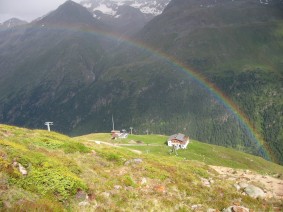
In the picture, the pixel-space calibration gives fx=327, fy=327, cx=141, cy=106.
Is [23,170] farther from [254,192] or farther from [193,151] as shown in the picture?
[193,151]

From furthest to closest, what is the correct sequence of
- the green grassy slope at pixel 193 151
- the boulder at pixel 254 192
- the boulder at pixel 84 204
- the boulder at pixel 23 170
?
the green grassy slope at pixel 193 151, the boulder at pixel 254 192, the boulder at pixel 23 170, the boulder at pixel 84 204

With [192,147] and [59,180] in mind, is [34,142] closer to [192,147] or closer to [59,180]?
[59,180]

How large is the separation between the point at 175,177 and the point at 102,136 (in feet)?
447

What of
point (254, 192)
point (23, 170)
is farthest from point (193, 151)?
point (23, 170)

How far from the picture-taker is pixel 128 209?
19922 millimetres

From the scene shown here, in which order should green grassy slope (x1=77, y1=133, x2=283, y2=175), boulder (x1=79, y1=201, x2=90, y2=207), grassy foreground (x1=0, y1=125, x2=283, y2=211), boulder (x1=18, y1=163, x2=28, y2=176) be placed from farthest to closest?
green grassy slope (x1=77, y1=133, x2=283, y2=175) → boulder (x1=18, y1=163, x2=28, y2=176) → boulder (x1=79, y1=201, x2=90, y2=207) → grassy foreground (x1=0, y1=125, x2=283, y2=211)

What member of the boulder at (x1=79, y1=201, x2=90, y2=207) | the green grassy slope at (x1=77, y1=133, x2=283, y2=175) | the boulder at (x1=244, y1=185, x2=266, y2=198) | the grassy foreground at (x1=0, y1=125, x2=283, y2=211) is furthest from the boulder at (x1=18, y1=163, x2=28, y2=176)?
the green grassy slope at (x1=77, y1=133, x2=283, y2=175)

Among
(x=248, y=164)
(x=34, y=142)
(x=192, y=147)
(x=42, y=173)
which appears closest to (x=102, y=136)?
(x=192, y=147)

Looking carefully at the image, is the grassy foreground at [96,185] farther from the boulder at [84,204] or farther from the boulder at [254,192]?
the boulder at [254,192]

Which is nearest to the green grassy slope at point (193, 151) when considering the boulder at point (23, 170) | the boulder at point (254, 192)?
the boulder at point (254, 192)

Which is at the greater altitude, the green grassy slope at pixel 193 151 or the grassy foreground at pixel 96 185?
the grassy foreground at pixel 96 185

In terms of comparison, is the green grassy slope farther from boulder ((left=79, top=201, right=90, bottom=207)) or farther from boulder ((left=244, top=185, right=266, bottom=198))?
boulder ((left=79, top=201, right=90, bottom=207))

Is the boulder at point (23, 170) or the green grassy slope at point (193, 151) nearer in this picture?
the boulder at point (23, 170)

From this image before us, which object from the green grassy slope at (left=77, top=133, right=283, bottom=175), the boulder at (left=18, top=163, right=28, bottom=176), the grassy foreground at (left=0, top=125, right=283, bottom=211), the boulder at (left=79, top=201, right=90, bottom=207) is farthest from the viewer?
the green grassy slope at (left=77, top=133, right=283, bottom=175)
